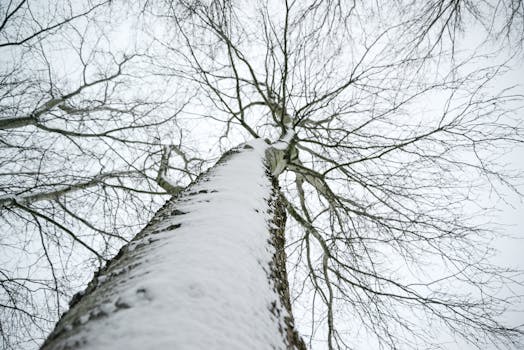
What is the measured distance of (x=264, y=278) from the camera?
79 centimetres

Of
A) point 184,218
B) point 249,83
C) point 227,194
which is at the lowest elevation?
point 184,218

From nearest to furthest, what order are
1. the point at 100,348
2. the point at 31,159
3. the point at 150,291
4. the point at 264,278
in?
the point at 100,348, the point at 150,291, the point at 264,278, the point at 31,159

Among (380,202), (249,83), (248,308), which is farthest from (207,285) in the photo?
(249,83)

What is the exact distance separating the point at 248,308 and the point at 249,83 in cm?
408

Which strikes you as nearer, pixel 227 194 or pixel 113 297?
pixel 113 297

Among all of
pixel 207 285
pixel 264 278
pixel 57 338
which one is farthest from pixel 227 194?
pixel 57 338

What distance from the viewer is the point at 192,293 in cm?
54

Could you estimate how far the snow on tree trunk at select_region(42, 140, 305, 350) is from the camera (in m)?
0.45

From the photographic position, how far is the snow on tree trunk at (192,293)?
449 mm

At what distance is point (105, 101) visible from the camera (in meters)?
3.95

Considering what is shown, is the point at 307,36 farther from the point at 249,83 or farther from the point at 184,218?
the point at 184,218

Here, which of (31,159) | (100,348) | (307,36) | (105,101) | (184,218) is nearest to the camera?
(100,348)

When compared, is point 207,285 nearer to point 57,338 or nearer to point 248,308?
point 248,308

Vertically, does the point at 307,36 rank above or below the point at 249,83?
below
